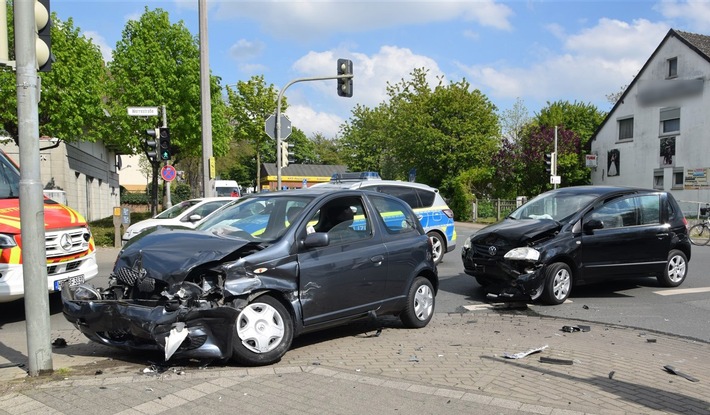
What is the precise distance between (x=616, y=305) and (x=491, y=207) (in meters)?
26.7

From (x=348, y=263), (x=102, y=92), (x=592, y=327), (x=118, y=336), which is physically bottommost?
(x=592, y=327)

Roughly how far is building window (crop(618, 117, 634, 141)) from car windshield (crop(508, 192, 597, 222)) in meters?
31.7

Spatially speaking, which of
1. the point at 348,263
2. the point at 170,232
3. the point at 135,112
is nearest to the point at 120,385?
the point at 170,232

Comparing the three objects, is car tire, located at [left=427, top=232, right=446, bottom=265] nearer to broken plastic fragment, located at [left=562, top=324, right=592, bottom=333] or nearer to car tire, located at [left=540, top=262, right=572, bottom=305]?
car tire, located at [left=540, top=262, right=572, bottom=305]

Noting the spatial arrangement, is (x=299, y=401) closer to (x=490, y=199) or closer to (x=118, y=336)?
(x=118, y=336)

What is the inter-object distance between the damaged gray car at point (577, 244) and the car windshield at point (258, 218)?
378cm

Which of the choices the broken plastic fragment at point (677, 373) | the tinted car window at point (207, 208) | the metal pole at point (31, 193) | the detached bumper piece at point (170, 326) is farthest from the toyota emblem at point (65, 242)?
the tinted car window at point (207, 208)

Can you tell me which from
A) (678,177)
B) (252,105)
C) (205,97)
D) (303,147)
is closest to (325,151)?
(303,147)

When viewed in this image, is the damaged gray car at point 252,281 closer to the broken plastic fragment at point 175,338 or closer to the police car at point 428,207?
the broken plastic fragment at point 175,338

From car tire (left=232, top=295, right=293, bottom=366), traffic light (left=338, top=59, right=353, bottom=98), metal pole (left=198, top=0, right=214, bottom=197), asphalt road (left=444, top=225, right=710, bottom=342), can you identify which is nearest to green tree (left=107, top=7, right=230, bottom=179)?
metal pole (left=198, top=0, right=214, bottom=197)

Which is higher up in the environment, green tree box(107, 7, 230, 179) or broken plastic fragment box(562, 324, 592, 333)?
green tree box(107, 7, 230, 179)

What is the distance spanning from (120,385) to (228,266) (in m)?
1.23

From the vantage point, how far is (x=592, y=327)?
7.25m

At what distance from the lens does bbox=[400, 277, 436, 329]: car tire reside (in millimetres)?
6758
